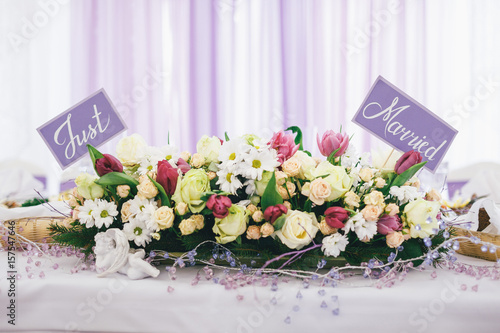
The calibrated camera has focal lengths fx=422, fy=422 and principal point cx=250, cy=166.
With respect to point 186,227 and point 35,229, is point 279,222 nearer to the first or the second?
point 186,227

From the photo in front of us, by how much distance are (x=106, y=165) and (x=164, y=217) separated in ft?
0.53

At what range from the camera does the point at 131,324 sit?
27.2 inches

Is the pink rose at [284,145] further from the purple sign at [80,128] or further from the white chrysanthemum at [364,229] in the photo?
the purple sign at [80,128]

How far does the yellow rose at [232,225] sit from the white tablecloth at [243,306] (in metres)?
0.09

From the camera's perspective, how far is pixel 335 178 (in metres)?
0.76

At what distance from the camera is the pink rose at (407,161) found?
822 mm

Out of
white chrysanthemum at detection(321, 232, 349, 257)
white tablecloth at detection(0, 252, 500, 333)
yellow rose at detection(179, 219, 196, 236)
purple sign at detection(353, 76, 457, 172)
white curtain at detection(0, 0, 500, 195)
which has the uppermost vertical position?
white curtain at detection(0, 0, 500, 195)

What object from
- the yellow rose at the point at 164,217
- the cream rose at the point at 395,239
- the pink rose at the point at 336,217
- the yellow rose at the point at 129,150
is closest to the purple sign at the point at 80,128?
the yellow rose at the point at 129,150

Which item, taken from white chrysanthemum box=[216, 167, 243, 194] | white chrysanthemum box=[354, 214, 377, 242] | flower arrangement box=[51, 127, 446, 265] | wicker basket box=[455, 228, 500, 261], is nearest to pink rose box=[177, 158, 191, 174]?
flower arrangement box=[51, 127, 446, 265]

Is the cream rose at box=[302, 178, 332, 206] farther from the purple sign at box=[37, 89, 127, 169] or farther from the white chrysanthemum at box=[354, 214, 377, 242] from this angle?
the purple sign at box=[37, 89, 127, 169]

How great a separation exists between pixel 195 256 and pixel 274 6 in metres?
2.67

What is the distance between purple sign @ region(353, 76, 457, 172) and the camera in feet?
2.99

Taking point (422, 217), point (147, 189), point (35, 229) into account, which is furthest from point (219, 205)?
point (35, 229)

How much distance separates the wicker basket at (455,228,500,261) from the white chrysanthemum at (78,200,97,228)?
27.5 inches
